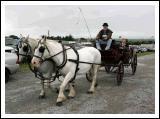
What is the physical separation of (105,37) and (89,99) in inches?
110

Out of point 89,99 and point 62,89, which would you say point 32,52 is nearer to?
point 62,89

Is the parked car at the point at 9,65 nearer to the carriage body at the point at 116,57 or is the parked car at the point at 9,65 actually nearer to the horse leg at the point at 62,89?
the carriage body at the point at 116,57

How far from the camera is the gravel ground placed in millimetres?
6930

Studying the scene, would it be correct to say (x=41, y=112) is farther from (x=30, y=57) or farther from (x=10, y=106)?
(x=30, y=57)

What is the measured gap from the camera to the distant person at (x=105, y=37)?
32.9ft

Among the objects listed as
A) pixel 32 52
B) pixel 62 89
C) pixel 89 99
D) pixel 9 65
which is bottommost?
pixel 89 99

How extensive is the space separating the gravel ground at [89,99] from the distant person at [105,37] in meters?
1.40

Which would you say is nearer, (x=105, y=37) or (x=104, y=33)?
(x=105, y=37)

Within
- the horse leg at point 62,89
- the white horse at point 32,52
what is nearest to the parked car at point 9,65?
the white horse at point 32,52

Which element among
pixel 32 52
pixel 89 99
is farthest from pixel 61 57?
pixel 89 99

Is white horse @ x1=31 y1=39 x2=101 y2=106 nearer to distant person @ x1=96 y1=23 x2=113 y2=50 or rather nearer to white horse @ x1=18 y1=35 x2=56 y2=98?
white horse @ x1=18 y1=35 x2=56 y2=98

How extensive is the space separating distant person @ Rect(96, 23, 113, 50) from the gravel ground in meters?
1.40

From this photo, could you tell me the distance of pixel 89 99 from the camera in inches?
316

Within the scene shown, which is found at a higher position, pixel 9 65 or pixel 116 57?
pixel 116 57
